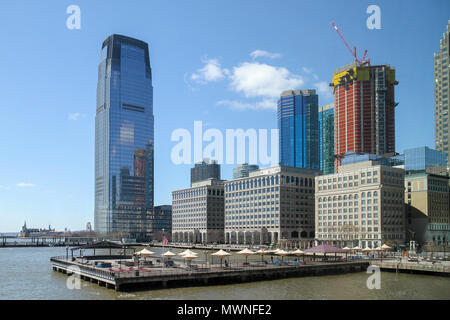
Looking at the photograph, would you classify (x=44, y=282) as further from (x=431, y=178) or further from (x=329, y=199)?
(x=431, y=178)

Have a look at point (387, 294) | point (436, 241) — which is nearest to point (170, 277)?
point (387, 294)

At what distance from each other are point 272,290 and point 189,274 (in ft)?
41.8

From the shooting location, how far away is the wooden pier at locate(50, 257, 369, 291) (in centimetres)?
6825

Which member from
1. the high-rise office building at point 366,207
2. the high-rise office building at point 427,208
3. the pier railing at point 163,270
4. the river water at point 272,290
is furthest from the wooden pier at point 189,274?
the high-rise office building at point 427,208

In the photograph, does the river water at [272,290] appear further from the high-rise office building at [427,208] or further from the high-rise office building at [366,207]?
the high-rise office building at [427,208]

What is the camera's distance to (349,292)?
68.5 meters

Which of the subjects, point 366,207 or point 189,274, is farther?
point 366,207

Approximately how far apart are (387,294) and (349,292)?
17.0ft

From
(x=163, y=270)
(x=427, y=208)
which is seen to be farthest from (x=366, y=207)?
(x=163, y=270)

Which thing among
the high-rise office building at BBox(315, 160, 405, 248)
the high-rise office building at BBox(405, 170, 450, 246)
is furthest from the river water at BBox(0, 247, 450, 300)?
the high-rise office building at BBox(405, 170, 450, 246)

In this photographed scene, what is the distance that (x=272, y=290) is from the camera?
2781 inches

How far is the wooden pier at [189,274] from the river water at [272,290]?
1.89 m

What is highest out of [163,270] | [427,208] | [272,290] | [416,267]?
[427,208]

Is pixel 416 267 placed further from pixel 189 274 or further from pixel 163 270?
pixel 163 270
